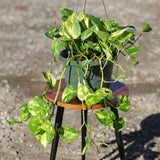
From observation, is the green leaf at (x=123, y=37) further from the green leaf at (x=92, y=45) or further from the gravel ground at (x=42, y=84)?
the gravel ground at (x=42, y=84)

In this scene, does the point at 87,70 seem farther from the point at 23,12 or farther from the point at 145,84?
the point at 23,12

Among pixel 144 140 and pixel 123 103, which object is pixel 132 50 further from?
pixel 144 140

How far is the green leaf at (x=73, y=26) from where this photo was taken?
4.43 ft

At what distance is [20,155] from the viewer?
2330 millimetres

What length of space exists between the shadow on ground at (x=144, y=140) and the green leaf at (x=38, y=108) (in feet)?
3.59

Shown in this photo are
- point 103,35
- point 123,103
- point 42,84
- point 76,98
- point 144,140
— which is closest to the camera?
point 103,35

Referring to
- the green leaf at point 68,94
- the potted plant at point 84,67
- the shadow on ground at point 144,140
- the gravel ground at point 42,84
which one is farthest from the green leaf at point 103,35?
the shadow on ground at point 144,140

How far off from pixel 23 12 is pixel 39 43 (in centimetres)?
151

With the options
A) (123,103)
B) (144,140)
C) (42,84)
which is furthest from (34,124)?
(144,140)

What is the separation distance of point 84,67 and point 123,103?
245 mm

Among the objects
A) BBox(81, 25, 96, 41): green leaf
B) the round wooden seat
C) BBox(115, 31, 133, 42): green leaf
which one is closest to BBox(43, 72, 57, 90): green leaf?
the round wooden seat

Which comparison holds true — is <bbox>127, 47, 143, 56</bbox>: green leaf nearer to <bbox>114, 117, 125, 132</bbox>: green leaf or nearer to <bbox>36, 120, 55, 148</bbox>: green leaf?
<bbox>114, 117, 125, 132</bbox>: green leaf

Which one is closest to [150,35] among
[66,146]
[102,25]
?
[66,146]

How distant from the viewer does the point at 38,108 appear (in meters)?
1.35
